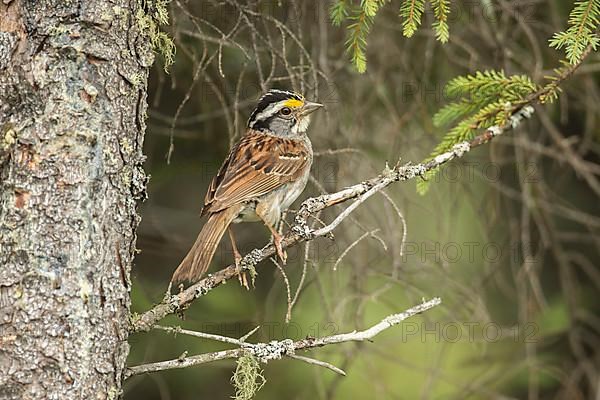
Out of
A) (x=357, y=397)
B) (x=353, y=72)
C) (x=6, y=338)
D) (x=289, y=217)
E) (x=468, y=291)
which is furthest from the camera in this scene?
(x=357, y=397)

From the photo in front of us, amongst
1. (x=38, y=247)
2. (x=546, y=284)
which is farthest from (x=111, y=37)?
(x=546, y=284)

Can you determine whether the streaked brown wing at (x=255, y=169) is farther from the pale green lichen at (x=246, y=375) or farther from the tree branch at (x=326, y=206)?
the pale green lichen at (x=246, y=375)

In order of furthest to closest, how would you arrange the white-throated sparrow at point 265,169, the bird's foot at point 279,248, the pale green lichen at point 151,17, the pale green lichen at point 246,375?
the white-throated sparrow at point 265,169 → the bird's foot at point 279,248 → the pale green lichen at point 246,375 → the pale green lichen at point 151,17

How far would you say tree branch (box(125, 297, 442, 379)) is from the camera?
122 inches

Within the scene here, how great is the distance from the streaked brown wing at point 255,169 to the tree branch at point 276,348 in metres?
1.23

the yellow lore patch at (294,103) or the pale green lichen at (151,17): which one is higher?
the yellow lore patch at (294,103)

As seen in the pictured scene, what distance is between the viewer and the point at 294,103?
4.93 metres

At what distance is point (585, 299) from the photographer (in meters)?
6.47

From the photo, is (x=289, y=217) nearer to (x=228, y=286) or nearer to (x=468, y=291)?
(x=228, y=286)

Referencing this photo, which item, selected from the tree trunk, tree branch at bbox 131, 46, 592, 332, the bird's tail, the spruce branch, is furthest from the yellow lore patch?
the tree trunk

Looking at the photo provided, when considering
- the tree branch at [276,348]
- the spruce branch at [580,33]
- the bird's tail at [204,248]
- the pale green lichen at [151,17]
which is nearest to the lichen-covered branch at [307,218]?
the tree branch at [276,348]

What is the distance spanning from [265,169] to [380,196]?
941mm

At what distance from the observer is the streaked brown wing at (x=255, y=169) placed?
14.8ft

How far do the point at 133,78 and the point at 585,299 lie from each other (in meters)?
4.36
